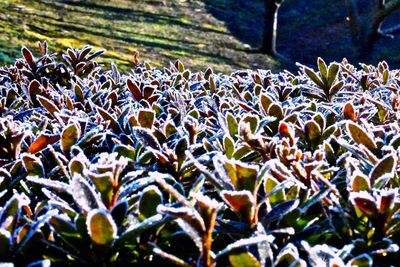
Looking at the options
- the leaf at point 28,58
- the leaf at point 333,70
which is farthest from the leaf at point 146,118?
the leaf at point 28,58

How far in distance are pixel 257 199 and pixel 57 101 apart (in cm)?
171

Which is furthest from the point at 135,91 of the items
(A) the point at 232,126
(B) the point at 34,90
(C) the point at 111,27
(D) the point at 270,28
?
(D) the point at 270,28

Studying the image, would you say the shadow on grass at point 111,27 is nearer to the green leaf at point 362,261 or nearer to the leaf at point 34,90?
the leaf at point 34,90

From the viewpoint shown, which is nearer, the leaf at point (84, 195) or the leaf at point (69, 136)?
the leaf at point (84, 195)

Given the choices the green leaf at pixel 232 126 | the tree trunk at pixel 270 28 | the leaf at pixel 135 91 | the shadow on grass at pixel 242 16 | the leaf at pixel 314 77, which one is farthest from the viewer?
the shadow on grass at pixel 242 16

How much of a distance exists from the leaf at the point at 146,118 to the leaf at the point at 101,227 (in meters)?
0.94

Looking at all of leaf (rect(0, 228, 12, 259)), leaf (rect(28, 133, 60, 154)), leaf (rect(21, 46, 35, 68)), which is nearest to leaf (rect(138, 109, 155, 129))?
leaf (rect(28, 133, 60, 154))

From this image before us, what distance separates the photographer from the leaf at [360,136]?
72.6 inches

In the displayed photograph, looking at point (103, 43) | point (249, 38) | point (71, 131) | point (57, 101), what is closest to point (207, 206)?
point (71, 131)

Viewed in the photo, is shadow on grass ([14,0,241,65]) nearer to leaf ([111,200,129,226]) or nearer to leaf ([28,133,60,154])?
leaf ([28,133,60,154])

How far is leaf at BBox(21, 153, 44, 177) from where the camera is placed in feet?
5.85

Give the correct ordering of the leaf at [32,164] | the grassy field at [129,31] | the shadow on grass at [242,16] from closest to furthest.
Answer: the leaf at [32,164]
the grassy field at [129,31]
the shadow on grass at [242,16]

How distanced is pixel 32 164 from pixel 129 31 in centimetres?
1157

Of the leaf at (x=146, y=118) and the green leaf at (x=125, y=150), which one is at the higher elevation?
the leaf at (x=146, y=118)
